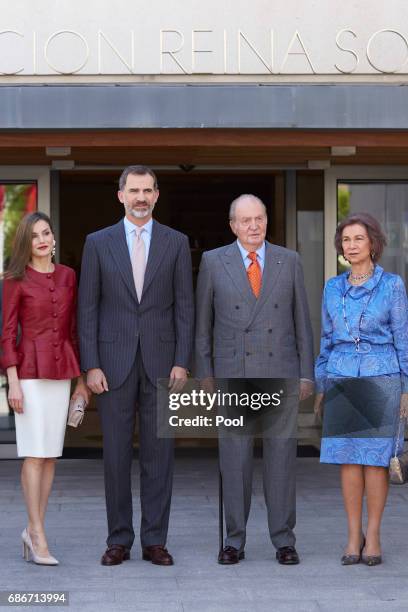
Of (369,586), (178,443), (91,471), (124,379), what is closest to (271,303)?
(124,379)

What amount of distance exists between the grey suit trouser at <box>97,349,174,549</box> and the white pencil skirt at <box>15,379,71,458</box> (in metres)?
0.24

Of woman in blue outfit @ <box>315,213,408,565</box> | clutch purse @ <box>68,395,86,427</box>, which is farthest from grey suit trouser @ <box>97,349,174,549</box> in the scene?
woman in blue outfit @ <box>315,213,408,565</box>

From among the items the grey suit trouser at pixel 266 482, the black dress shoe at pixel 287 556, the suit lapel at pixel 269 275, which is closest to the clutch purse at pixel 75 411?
the grey suit trouser at pixel 266 482

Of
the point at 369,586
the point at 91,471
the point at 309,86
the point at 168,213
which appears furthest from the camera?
the point at 168,213

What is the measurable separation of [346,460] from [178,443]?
199 inches

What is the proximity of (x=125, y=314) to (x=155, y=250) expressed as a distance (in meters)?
0.38

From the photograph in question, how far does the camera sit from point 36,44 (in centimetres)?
904

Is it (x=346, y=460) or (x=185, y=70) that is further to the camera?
(x=185, y=70)

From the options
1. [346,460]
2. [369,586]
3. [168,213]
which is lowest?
[369,586]

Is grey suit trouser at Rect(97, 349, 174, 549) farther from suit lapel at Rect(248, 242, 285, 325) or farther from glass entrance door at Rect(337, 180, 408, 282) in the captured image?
glass entrance door at Rect(337, 180, 408, 282)

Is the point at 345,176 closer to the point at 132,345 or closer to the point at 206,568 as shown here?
the point at 132,345

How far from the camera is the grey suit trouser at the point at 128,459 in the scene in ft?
21.0

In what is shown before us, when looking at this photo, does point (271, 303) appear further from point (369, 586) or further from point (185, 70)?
point (185, 70)

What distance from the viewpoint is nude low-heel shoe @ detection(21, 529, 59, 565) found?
6395mm
